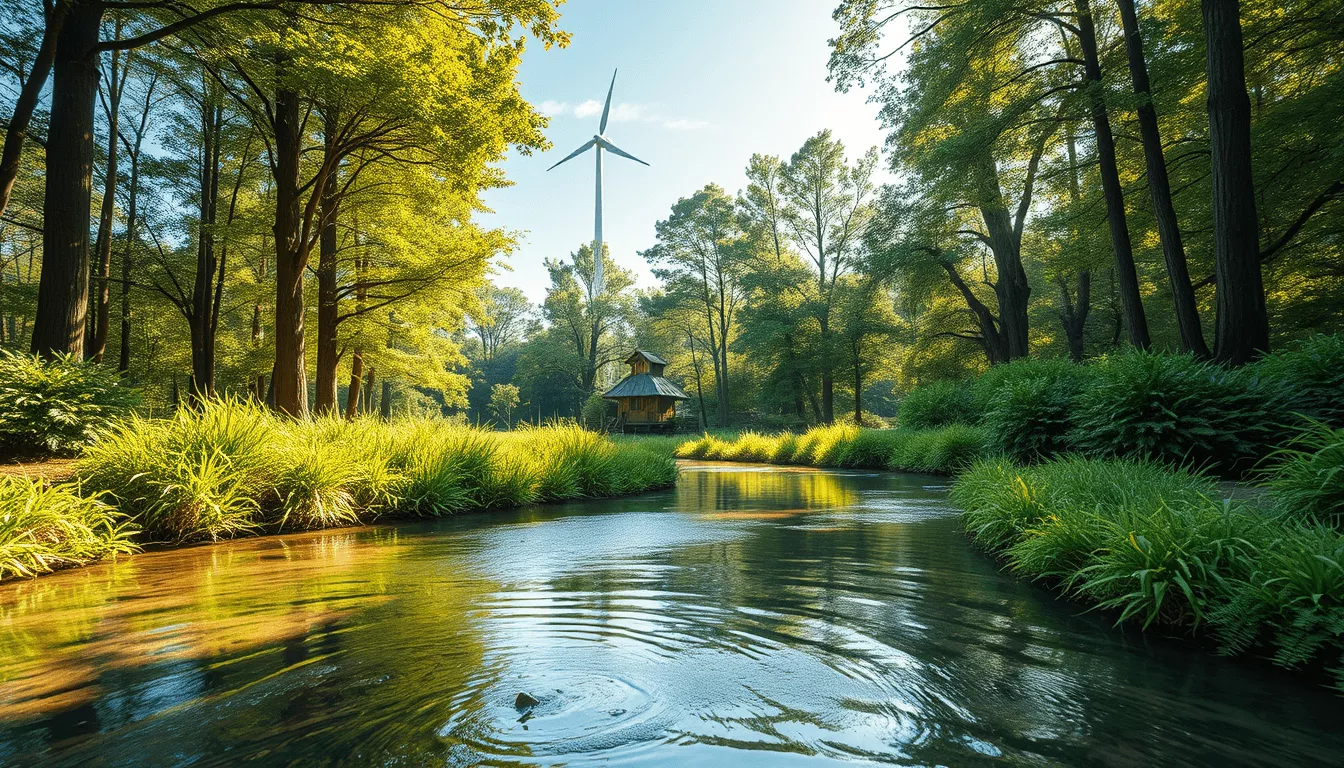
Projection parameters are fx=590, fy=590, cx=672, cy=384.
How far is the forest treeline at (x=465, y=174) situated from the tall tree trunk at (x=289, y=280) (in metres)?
0.05

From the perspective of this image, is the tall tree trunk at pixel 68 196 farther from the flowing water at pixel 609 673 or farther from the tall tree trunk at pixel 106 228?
the tall tree trunk at pixel 106 228

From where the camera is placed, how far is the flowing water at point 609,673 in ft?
6.61

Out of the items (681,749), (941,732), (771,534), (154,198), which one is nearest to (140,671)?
(681,749)

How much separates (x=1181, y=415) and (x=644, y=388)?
3157 centimetres

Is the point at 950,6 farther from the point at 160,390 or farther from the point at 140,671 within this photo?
the point at 160,390

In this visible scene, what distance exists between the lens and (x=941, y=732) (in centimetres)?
214

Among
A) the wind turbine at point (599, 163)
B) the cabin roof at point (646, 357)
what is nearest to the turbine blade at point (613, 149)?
the wind turbine at point (599, 163)

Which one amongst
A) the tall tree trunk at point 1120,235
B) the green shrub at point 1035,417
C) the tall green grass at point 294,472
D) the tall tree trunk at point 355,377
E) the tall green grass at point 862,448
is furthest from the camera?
the tall tree trunk at point 355,377

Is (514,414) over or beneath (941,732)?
over

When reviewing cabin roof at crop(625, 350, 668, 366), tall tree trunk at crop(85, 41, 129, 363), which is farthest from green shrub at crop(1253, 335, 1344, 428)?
cabin roof at crop(625, 350, 668, 366)

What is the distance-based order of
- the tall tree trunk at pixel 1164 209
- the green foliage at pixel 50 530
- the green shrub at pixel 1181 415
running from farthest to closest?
1. the tall tree trunk at pixel 1164 209
2. the green shrub at pixel 1181 415
3. the green foliage at pixel 50 530

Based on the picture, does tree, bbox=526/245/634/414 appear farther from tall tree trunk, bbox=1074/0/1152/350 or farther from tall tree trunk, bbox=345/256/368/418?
tall tree trunk, bbox=1074/0/1152/350

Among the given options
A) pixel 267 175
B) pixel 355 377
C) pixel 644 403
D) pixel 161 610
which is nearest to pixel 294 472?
pixel 161 610

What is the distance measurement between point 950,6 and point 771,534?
Result: 36.5 ft
